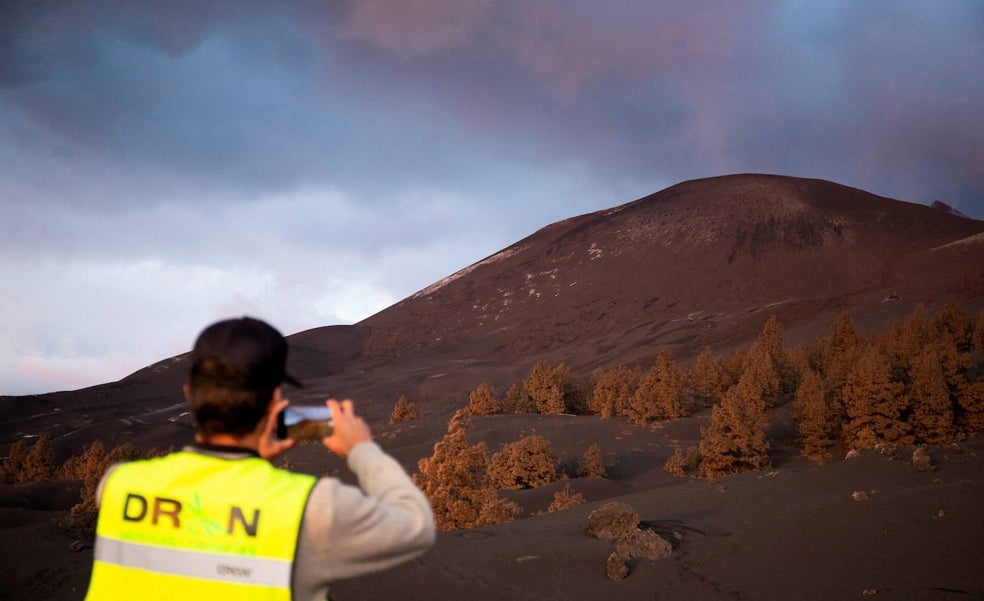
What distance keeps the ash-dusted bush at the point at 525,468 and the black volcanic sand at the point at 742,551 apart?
1142 cm

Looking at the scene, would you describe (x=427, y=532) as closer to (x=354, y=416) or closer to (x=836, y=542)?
(x=354, y=416)

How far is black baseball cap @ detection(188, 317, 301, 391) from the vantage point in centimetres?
181

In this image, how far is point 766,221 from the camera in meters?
135

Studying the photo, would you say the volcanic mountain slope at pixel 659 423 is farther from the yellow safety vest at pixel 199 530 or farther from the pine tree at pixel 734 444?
→ the yellow safety vest at pixel 199 530

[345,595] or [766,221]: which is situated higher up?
[766,221]

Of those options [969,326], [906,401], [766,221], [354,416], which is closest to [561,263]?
[766,221]

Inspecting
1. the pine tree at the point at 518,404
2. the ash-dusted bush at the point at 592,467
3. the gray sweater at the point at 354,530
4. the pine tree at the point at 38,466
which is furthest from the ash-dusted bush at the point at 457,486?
the pine tree at the point at 38,466

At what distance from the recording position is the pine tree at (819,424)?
78.7ft

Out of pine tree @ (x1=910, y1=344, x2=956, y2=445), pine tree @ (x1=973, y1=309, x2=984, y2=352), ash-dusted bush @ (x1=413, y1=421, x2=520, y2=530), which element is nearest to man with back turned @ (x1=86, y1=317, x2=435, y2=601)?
ash-dusted bush @ (x1=413, y1=421, x2=520, y2=530)

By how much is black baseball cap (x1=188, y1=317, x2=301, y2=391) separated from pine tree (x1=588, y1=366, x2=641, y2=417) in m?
35.6

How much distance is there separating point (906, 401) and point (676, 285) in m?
96.1

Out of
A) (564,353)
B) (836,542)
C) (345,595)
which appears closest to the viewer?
(345,595)

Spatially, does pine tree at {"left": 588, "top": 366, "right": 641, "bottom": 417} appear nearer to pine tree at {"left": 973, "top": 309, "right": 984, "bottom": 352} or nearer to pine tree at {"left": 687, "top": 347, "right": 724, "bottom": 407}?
pine tree at {"left": 687, "top": 347, "right": 724, "bottom": 407}

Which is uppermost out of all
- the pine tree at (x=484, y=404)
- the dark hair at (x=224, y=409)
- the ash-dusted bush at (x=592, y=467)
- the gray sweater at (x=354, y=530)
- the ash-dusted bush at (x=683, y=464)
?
the dark hair at (x=224, y=409)
